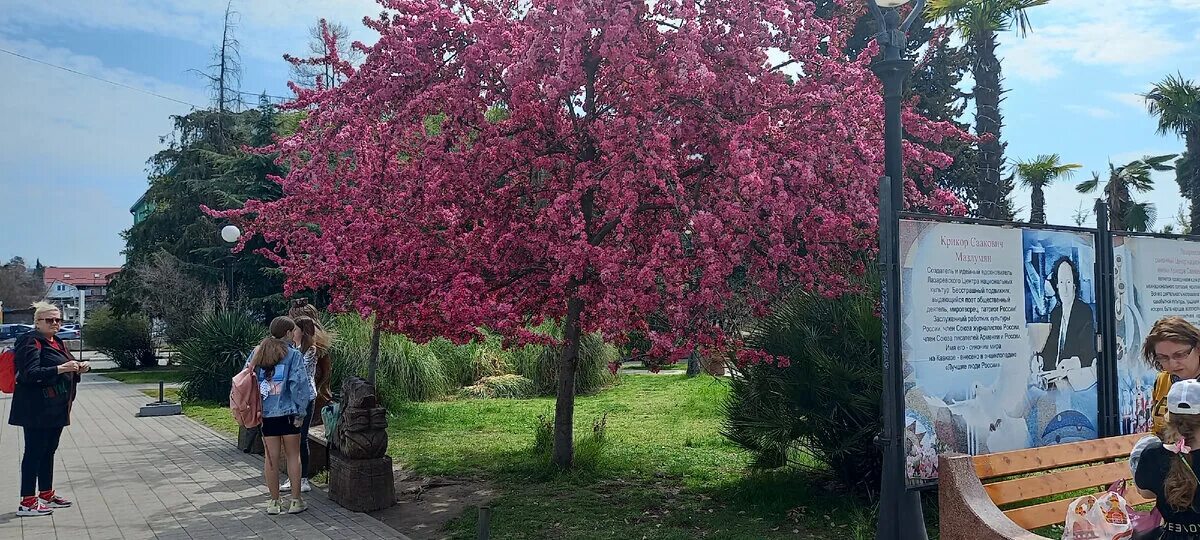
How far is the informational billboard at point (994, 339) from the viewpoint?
5.55m

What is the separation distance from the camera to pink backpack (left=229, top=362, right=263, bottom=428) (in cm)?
757

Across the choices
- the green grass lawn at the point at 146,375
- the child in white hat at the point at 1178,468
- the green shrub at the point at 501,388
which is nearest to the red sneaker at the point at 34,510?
the child in white hat at the point at 1178,468

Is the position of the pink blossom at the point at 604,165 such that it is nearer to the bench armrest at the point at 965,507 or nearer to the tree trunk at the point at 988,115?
the bench armrest at the point at 965,507

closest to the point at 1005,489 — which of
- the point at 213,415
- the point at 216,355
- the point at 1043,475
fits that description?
the point at 1043,475

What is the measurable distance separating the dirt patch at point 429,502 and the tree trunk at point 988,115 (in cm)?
1616

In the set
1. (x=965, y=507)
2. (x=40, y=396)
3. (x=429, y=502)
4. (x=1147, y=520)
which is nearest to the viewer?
(x=1147, y=520)

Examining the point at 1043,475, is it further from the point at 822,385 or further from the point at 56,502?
the point at 56,502

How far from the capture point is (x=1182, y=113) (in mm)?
26250

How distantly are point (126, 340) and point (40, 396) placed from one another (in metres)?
28.1

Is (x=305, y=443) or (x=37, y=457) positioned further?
(x=305, y=443)

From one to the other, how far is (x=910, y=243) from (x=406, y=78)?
4.78 metres

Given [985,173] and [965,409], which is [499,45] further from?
[985,173]

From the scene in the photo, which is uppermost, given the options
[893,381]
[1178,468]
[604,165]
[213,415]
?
[604,165]

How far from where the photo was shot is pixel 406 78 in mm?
8109
